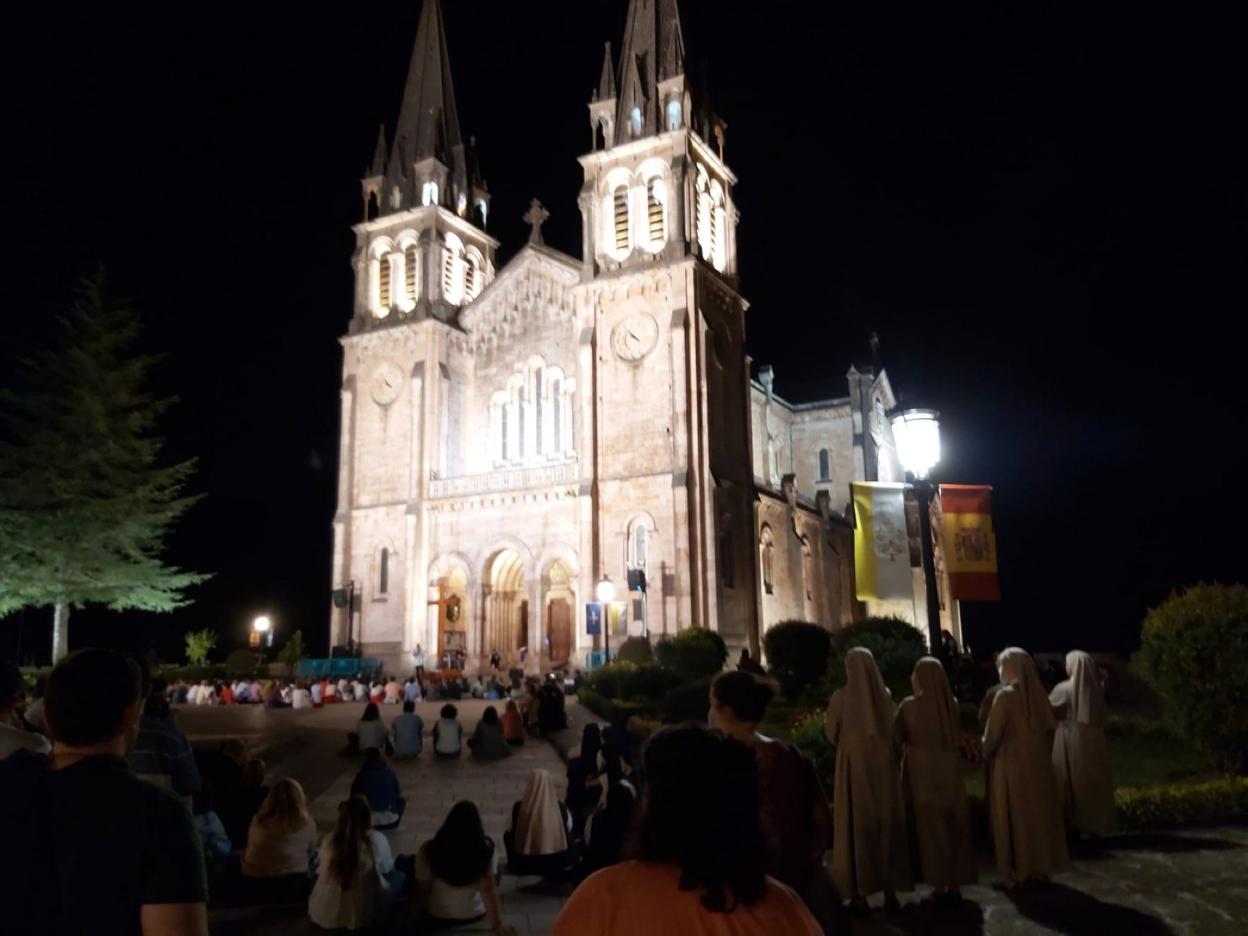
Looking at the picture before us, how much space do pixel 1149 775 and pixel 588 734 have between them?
7.80 meters

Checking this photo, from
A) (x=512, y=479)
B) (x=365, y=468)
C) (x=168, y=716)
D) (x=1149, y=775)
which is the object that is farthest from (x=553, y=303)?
(x=168, y=716)

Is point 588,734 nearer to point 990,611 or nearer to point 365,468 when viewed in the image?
point 365,468

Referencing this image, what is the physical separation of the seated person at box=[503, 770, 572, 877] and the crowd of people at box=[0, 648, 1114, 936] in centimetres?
2

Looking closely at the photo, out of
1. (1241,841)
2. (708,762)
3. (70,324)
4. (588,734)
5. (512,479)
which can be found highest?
(70,324)

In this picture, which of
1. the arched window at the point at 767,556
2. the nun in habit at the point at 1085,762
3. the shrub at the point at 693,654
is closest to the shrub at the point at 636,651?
the shrub at the point at 693,654

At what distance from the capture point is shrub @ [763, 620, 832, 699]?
74.3ft

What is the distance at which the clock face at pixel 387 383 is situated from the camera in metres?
37.5

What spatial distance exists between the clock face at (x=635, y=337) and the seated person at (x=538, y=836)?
25197mm

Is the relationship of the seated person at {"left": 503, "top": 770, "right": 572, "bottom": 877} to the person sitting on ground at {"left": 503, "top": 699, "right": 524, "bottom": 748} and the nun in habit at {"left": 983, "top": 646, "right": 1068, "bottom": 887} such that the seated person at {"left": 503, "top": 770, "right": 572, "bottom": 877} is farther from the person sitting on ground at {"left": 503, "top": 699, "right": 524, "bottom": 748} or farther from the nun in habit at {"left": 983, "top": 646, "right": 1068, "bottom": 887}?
the person sitting on ground at {"left": 503, "top": 699, "right": 524, "bottom": 748}

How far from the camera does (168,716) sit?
7.54 m

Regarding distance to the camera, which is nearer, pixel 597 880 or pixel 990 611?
pixel 597 880

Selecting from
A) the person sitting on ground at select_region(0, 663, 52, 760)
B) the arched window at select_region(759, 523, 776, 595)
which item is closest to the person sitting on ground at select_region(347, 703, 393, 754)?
the person sitting on ground at select_region(0, 663, 52, 760)

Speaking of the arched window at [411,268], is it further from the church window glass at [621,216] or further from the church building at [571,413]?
the church window glass at [621,216]

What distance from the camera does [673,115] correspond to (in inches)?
1352
